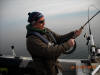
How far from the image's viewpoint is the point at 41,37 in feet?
4.51

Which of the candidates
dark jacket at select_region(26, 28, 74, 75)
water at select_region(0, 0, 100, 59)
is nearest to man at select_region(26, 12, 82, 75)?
dark jacket at select_region(26, 28, 74, 75)

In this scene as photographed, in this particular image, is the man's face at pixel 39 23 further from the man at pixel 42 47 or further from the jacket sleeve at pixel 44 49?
the jacket sleeve at pixel 44 49

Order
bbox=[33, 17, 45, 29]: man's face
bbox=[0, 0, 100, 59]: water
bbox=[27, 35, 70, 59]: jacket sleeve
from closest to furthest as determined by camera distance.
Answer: bbox=[27, 35, 70, 59]: jacket sleeve < bbox=[33, 17, 45, 29]: man's face < bbox=[0, 0, 100, 59]: water

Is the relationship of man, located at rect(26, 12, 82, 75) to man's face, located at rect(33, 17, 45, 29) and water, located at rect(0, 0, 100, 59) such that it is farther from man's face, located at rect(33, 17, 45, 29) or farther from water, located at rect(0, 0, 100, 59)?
water, located at rect(0, 0, 100, 59)

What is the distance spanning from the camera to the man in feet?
4.30

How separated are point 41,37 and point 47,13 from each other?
1789 mm

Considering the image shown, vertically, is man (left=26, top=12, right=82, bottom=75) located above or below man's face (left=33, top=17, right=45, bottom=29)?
below

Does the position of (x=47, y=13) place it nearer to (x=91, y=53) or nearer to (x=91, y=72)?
(x=91, y=53)

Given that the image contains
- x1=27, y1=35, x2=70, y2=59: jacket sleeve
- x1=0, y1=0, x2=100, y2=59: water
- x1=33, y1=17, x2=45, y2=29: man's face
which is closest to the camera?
x1=27, y1=35, x2=70, y2=59: jacket sleeve

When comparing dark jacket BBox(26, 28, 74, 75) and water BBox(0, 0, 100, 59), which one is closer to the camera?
dark jacket BBox(26, 28, 74, 75)

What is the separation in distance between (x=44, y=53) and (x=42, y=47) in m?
0.05

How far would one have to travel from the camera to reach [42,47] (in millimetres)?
1306

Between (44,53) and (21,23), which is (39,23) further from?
(21,23)

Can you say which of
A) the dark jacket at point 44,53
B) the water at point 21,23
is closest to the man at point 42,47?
the dark jacket at point 44,53
